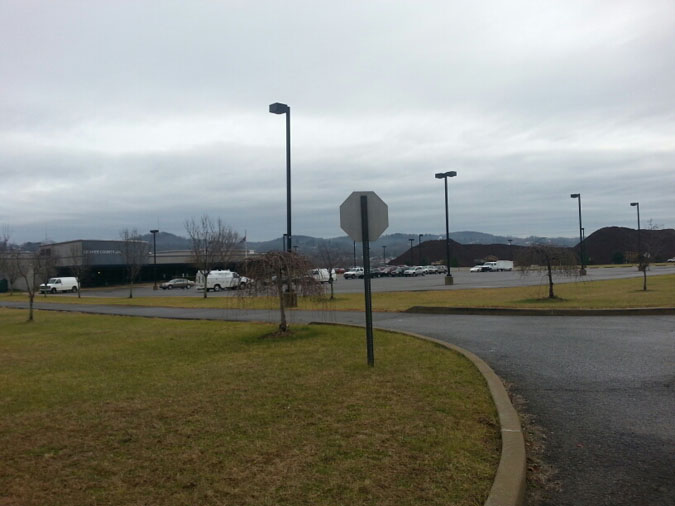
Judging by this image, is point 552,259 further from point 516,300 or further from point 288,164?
point 288,164

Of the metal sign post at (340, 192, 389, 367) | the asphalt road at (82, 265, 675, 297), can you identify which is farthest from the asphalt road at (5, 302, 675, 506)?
the asphalt road at (82, 265, 675, 297)

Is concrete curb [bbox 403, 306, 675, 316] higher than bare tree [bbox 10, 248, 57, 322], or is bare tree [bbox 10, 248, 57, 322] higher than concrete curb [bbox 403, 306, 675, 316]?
bare tree [bbox 10, 248, 57, 322]

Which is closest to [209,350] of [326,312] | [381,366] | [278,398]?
[381,366]

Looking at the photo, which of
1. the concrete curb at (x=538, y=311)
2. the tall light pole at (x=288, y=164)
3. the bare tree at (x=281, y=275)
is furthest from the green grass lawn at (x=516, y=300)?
the tall light pole at (x=288, y=164)

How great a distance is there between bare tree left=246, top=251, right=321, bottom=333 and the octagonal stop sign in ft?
11.8

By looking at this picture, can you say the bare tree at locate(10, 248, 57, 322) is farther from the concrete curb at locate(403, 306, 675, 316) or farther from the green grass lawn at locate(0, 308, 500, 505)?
the concrete curb at locate(403, 306, 675, 316)

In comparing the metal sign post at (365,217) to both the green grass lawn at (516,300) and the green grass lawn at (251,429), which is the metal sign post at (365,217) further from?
the green grass lawn at (516,300)

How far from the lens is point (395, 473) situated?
4062 mm

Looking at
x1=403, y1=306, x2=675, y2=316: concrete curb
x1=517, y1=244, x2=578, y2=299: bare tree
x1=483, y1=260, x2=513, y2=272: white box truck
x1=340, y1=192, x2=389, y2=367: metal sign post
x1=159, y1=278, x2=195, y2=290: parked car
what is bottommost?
x1=159, y1=278, x2=195, y2=290: parked car

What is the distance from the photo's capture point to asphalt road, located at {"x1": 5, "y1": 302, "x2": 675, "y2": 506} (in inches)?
162

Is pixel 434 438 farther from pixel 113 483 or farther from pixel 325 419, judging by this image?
pixel 113 483

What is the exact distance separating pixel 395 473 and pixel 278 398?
8.26ft

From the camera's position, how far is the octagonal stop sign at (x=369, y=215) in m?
8.09

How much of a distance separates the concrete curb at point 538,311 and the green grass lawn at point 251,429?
21.9 ft
